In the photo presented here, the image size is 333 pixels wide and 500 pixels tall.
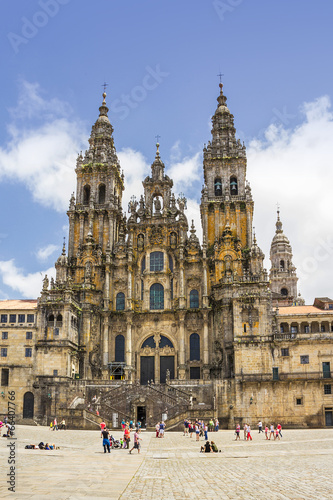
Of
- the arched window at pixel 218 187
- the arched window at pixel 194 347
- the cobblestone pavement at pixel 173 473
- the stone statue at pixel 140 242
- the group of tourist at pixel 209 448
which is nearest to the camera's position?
the cobblestone pavement at pixel 173 473

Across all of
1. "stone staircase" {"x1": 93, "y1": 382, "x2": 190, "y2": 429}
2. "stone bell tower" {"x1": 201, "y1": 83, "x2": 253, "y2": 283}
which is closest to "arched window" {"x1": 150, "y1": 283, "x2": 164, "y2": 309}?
"stone bell tower" {"x1": 201, "y1": 83, "x2": 253, "y2": 283}

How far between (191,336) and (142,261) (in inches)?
450

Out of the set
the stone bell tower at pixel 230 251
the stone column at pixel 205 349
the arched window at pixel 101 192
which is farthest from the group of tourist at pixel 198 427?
the arched window at pixel 101 192

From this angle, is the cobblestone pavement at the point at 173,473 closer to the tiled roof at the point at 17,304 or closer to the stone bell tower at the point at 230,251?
the stone bell tower at the point at 230,251

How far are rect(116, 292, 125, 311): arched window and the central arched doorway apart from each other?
5.11 meters

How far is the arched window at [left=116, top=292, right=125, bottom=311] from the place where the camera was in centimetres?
6619

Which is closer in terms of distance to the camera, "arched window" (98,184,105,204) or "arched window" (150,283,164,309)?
"arched window" (150,283,164,309)

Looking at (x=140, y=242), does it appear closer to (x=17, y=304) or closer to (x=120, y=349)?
(x=120, y=349)

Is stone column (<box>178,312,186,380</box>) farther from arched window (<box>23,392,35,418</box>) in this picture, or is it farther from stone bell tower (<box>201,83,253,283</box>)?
arched window (<box>23,392,35,418</box>)

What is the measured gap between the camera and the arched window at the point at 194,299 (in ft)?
214

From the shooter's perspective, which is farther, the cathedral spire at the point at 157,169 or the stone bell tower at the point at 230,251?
the cathedral spire at the point at 157,169

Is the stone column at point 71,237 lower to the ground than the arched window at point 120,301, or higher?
higher

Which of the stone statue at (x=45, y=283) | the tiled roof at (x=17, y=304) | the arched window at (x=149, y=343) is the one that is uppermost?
the stone statue at (x=45, y=283)

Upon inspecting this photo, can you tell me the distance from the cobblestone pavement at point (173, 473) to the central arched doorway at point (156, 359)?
3130cm
